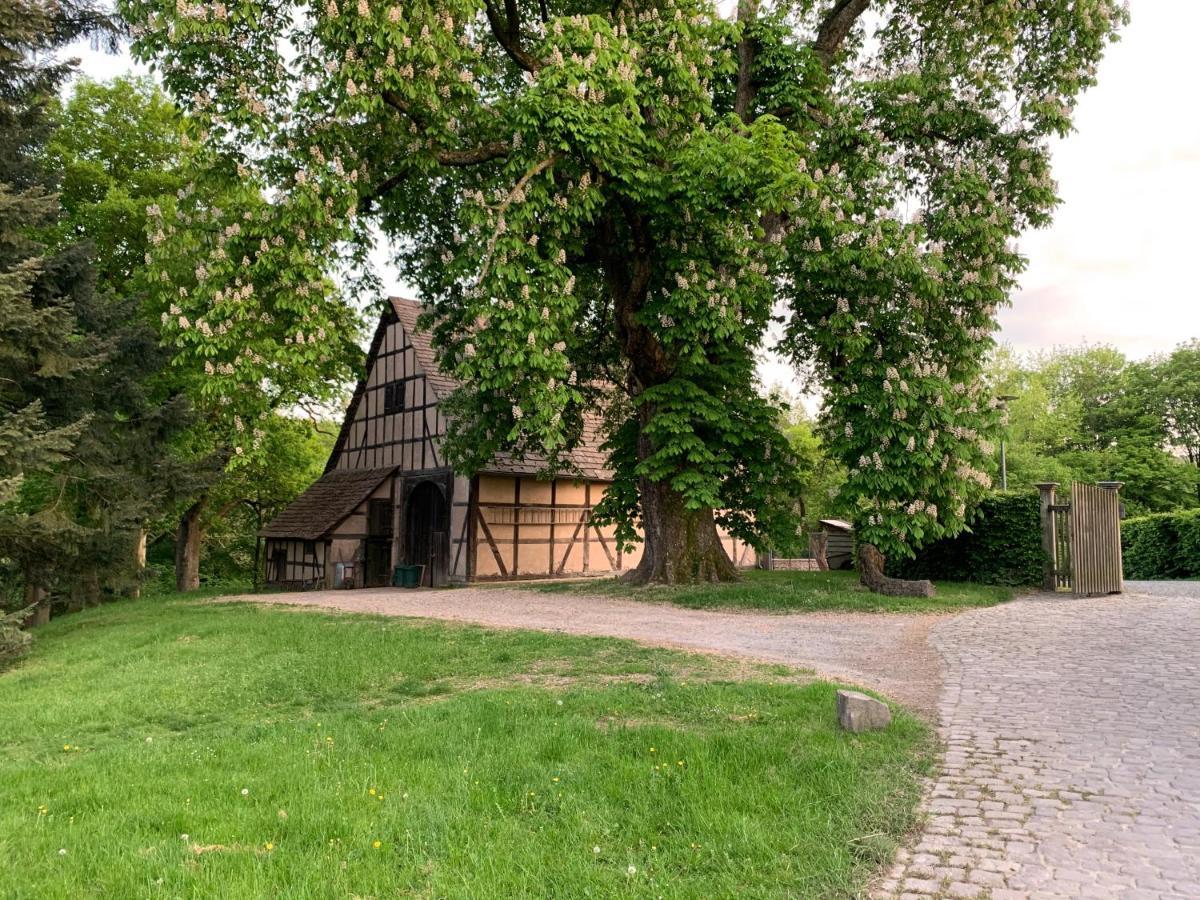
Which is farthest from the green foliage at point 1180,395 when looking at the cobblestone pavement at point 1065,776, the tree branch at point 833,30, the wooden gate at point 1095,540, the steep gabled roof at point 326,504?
the cobblestone pavement at point 1065,776

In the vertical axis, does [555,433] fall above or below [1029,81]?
below

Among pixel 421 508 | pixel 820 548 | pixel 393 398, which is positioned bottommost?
pixel 820 548

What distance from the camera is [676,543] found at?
1662 centimetres

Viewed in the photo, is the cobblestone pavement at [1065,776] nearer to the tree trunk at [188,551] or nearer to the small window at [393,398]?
the small window at [393,398]

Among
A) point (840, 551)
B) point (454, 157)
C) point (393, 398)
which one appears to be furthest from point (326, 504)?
point (840, 551)

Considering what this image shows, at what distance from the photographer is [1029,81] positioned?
1512 centimetres

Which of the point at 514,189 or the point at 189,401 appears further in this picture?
the point at 189,401

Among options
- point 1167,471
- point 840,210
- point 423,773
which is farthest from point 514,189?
point 1167,471

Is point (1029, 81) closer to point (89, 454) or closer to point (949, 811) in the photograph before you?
point (949, 811)

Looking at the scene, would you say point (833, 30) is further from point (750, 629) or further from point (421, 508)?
point (421, 508)

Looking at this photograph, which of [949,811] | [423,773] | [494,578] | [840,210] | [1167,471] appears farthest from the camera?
[1167,471]

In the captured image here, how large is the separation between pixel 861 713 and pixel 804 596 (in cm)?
885

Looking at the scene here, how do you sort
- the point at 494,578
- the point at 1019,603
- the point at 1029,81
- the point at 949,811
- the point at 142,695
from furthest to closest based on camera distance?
the point at 494,578
the point at 1029,81
the point at 1019,603
the point at 142,695
the point at 949,811

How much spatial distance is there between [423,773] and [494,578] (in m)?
18.0
